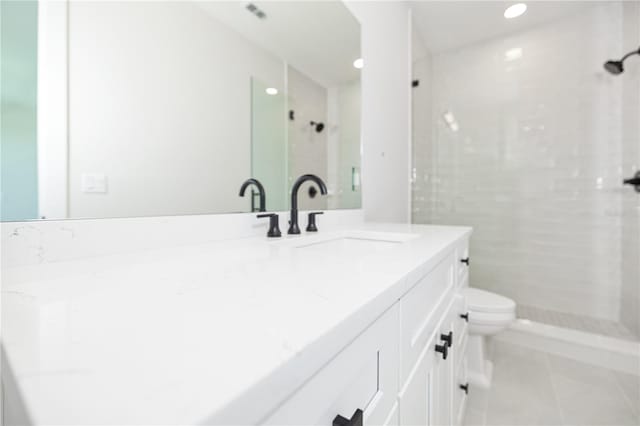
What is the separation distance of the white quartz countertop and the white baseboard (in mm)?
1854

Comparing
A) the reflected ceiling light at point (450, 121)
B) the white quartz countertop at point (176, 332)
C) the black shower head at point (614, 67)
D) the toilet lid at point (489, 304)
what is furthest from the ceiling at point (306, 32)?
the black shower head at point (614, 67)

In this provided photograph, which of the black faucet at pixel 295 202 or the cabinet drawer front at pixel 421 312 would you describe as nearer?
the cabinet drawer front at pixel 421 312

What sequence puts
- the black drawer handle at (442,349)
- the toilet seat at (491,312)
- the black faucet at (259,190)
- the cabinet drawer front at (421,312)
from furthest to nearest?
the toilet seat at (491,312)
the black faucet at (259,190)
the black drawer handle at (442,349)
the cabinet drawer front at (421,312)

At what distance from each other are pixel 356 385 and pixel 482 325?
1.42 m

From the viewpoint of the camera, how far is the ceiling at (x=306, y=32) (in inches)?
35.9

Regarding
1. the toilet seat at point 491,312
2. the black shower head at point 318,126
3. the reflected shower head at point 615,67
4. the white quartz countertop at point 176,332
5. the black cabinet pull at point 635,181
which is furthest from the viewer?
the reflected shower head at point 615,67

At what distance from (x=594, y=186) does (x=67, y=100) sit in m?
2.82

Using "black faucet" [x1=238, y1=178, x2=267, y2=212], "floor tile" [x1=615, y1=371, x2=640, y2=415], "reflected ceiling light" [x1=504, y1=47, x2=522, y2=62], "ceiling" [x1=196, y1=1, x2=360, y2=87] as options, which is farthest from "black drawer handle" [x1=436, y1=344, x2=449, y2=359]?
"reflected ceiling light" [x1=504, y1=47, x2=522, y2=62]

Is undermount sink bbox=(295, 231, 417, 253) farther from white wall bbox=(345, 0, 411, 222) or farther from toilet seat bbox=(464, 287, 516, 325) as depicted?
toilet seat bbox=(464, 287, 516, 325)

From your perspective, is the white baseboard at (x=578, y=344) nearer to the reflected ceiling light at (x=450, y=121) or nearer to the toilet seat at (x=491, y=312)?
the toilet seat at (x=491, y=312)

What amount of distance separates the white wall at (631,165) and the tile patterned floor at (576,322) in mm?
64

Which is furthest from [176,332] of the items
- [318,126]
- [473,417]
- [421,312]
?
[473,417]

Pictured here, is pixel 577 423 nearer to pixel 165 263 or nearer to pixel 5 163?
pixel 165 263

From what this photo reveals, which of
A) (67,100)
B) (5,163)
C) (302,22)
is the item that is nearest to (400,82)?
(302,22)
